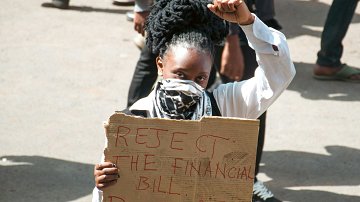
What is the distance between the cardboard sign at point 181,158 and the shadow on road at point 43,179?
2.48 m

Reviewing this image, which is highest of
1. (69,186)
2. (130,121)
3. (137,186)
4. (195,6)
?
(195,6)

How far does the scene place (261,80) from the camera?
124 inches

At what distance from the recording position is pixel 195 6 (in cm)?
314

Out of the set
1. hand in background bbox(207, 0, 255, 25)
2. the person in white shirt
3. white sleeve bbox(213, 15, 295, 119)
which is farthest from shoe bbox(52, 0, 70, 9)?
hand in background bbox(207, 0, 255, 25)

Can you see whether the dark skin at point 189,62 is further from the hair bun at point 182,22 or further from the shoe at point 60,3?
the shoe at point 60,3

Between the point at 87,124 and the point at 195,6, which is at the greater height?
the point at 195,6

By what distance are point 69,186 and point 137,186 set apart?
2664mm

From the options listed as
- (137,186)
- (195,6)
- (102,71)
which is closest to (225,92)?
(195,6)

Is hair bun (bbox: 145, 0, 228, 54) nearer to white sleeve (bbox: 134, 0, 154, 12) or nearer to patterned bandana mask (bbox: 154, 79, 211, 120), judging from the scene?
patterned bandana mask (bbox: 154, 79, 211, 120)

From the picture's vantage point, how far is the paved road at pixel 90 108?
18.6ft

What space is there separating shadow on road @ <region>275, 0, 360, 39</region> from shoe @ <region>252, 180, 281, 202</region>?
3.78m

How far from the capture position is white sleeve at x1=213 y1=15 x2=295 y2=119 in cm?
305

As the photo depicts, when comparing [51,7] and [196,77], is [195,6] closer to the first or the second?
[196,77]

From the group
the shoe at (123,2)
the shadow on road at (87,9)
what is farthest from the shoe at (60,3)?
the shoe at (123,2)
